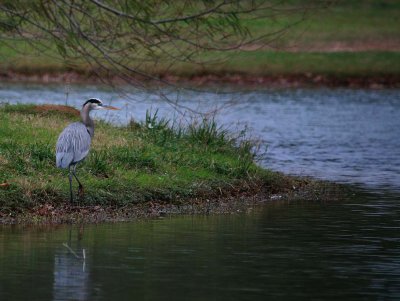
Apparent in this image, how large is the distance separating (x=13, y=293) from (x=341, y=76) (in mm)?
40659

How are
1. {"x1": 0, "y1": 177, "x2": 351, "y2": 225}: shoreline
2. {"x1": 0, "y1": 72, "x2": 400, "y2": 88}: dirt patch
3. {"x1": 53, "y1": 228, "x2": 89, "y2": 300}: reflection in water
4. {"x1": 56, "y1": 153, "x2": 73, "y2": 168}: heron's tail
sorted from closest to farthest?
{"x1": 53, "y1": 228, "x2": 89, "y2": 300}: reflection in water
{"x1": 0, "y1": 177, "x2": 351, "y2": 225}: shoreline
{"x1": 56, "y1": 153, "x2": 73, "y2": 168}: heron's tail
{"x1": 0, "y1": 72, "x2": 400, "y2": 88}: dirt patch

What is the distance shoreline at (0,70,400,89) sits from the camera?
47750 millimetres

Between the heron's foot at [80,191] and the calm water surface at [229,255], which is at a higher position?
the heron's foot at [80,191]

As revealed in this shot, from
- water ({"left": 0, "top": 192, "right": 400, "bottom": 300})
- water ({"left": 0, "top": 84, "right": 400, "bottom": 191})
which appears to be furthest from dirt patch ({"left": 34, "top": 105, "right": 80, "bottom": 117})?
water ({"left": 0, "top": 192, "right": 400, "bottom": 300})

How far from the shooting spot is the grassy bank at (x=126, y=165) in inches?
645

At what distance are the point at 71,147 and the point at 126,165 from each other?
205 centimetres

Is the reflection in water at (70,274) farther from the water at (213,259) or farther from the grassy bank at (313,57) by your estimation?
the grassy bank at (313,57)

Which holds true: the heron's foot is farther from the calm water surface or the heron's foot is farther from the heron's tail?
the calm water surface

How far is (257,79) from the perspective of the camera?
163 feet

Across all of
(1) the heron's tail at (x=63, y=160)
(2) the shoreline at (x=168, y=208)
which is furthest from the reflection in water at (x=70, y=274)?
(1) the heron's tail at (x=63, y=160)

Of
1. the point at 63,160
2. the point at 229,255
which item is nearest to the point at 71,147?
the point at 63,160

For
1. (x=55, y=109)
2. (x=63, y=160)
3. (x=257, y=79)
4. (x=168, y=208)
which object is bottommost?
(x=168, y=208)

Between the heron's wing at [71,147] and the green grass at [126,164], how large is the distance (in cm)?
46

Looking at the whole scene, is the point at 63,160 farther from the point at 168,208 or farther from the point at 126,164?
the point at 126,164
